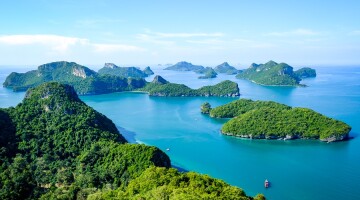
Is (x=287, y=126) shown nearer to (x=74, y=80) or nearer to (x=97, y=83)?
(x=97, y=83)

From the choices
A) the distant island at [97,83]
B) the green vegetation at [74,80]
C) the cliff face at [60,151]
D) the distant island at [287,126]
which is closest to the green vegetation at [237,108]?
the distant island at [287,126]

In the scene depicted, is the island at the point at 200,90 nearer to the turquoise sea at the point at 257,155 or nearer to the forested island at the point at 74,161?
the turquoise sea at the point at 257,155

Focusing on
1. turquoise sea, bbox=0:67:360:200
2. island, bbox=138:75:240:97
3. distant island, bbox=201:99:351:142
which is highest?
island, bbox=138:75:240:97

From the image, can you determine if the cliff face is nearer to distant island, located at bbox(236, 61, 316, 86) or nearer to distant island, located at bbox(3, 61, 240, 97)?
distant island, located at bbox(3, 61, 240, 97)

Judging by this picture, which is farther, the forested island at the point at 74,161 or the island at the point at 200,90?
the island at the point at 200,90

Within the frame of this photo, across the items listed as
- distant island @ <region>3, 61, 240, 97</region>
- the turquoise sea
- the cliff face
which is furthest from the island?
the cliff face

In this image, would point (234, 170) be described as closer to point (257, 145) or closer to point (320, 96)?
point (257, 145)
